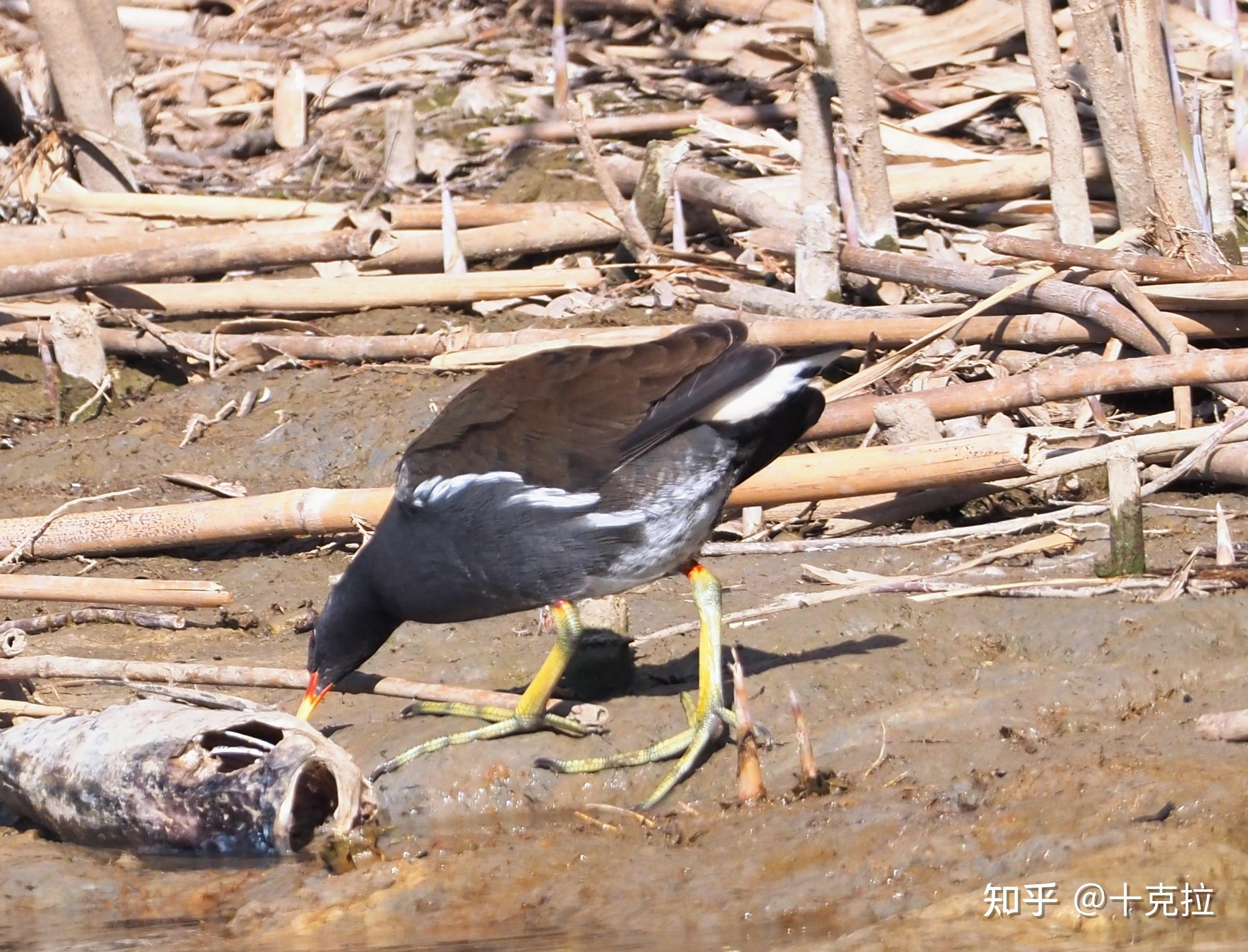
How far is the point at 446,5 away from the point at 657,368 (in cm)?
945

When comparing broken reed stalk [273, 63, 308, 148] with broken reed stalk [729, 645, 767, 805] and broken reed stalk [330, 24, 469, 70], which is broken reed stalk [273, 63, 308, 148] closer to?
broken reed stalk [330, 24, 469, 70]

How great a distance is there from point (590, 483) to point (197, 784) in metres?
1.23

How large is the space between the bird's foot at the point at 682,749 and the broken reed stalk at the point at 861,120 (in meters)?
3.84

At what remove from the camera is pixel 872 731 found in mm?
4199

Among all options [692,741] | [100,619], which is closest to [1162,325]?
[692,741]

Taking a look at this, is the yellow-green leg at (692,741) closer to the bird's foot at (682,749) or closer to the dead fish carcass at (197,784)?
the bird's foot at (682,749)

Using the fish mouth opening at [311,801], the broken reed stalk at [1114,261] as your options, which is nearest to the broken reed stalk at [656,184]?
the broken reed stalk at [1114,261]

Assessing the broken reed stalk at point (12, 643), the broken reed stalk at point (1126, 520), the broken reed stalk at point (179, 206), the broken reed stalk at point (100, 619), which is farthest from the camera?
the broken reed stalk at point (179, 206)

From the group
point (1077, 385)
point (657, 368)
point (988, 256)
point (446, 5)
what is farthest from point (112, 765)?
point (446, 5)

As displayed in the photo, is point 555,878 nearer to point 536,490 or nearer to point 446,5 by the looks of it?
point 536,490

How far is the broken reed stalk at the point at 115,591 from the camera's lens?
5227 millimetres

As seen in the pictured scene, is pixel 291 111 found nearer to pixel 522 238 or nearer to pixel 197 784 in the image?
pixel 522 238

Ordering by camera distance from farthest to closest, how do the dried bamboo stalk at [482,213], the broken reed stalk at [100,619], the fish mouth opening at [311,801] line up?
the dried bamboo stalk at [482,213] → the broken reed stalk at [100,619] → the fish mouth opening at [311,801]

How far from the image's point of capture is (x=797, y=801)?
390 centimetres
